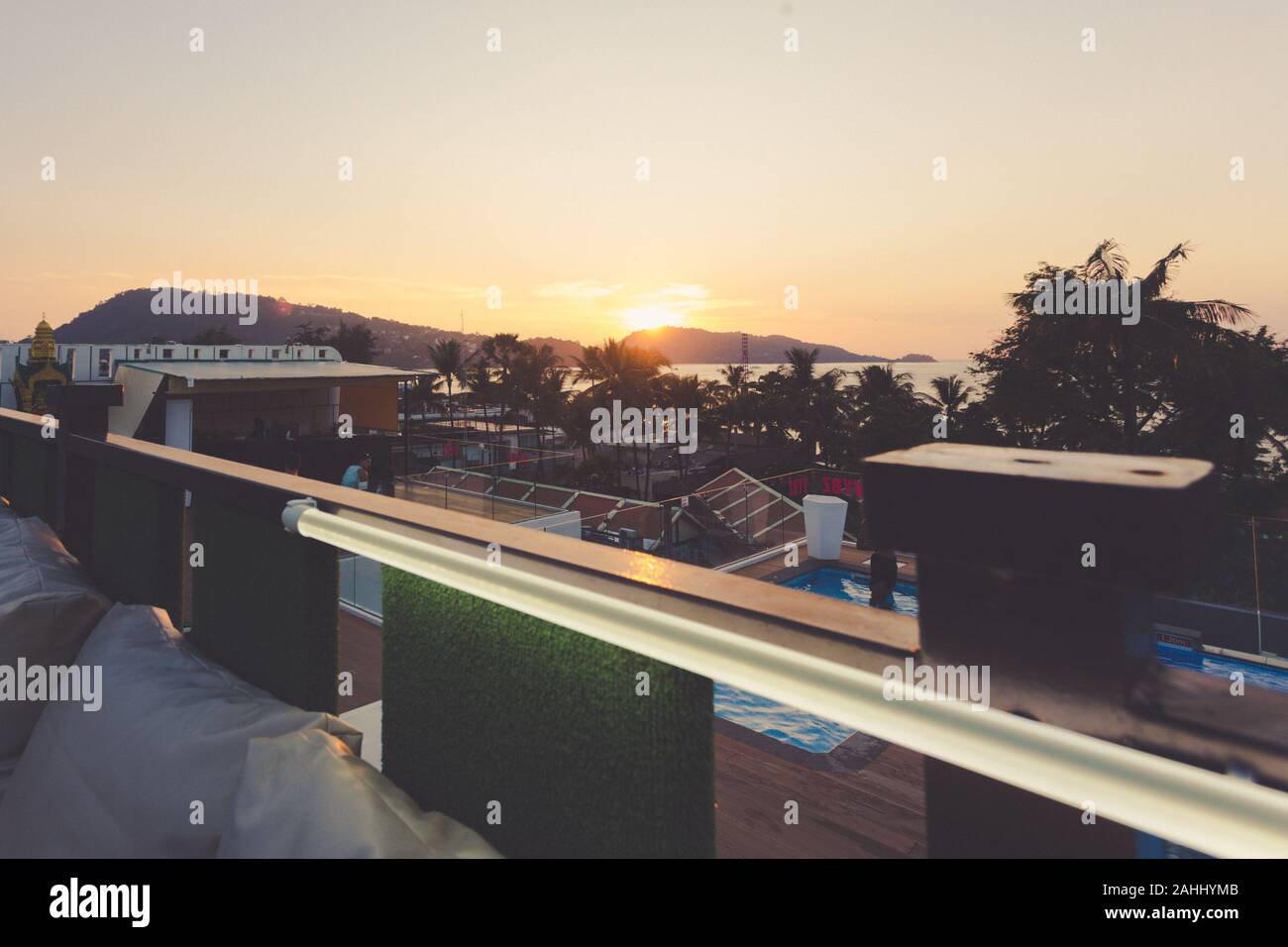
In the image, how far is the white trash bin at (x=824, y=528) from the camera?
1211 centimetres

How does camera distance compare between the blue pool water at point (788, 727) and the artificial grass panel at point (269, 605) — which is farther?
the blue pool water at point (788, 727)

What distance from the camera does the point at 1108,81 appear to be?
16.7m

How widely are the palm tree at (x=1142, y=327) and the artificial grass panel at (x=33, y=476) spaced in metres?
25.9

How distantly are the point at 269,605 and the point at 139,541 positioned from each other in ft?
3.16

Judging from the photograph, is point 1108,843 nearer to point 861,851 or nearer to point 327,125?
point 861,851

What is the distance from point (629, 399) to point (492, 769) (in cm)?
3748

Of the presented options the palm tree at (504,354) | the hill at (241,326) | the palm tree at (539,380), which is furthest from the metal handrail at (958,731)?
the hill at (241,326)

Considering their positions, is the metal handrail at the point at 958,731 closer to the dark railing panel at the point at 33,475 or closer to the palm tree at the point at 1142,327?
the dark railing panel at the point at 33,475

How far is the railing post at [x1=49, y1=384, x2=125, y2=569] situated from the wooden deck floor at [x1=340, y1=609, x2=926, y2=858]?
5.14 ft

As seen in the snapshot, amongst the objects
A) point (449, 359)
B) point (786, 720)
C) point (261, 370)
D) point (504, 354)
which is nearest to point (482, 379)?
point (504, 354)

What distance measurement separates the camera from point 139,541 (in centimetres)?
211

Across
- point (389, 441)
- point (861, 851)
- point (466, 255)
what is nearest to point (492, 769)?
point (861, 851)

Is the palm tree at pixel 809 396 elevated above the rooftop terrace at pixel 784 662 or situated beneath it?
elevated above

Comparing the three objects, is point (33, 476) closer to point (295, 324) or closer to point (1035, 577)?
point (1035, 577)
